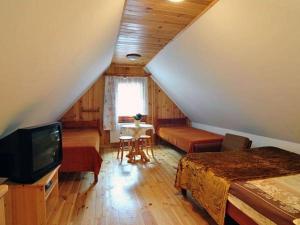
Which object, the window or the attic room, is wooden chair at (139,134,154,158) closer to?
the attic room

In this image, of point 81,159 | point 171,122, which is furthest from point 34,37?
point 171,122

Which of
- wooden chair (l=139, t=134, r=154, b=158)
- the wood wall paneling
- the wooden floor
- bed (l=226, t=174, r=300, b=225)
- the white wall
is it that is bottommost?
the wooden floor

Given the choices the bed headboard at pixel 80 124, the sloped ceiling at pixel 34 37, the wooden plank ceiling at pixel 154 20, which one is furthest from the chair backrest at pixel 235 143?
the bed headboard at pixel 80 124

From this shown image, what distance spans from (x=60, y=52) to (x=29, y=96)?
1.66ft

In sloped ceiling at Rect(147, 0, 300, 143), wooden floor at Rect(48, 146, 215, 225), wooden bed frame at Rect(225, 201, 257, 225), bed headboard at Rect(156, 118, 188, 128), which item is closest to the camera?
wooden bed frame at Rect(225, 201, 257, 225)

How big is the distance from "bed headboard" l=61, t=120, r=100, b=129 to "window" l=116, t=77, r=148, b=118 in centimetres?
62

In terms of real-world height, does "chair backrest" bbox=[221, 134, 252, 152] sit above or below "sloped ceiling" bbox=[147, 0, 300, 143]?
below

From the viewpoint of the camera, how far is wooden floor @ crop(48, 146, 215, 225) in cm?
224

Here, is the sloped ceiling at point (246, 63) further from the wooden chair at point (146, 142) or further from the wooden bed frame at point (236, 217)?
the wooden chair at point (146, 142)

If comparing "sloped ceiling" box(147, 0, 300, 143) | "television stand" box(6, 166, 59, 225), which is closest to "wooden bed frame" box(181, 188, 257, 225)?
"sloped ceiling" box(147, 0, 300, 143)

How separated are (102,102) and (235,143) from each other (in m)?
3.43

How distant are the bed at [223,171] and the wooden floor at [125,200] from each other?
0.82 feet

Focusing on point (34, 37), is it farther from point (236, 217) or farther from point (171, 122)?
point (171, 122)

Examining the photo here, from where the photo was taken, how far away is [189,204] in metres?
2.58
